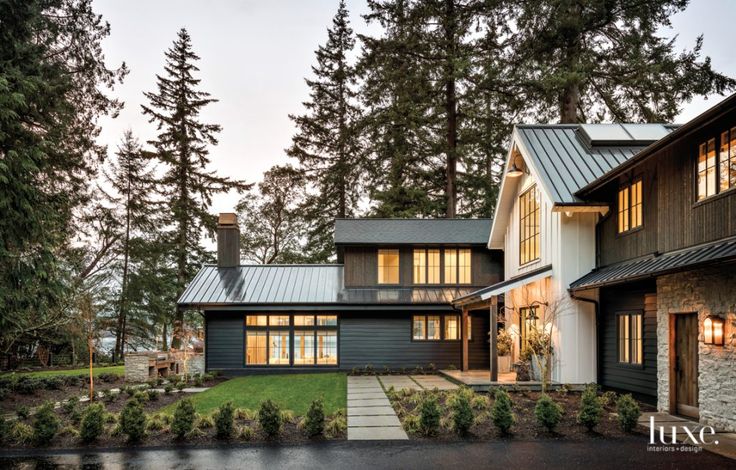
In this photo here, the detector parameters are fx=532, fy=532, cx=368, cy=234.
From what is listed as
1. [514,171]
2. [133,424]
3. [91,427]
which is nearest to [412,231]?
[514,171]

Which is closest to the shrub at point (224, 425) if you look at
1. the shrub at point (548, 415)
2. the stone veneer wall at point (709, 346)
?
the shrub at point (548, 415)

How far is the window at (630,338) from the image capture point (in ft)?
34.1

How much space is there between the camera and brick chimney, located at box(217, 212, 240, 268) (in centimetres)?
1930

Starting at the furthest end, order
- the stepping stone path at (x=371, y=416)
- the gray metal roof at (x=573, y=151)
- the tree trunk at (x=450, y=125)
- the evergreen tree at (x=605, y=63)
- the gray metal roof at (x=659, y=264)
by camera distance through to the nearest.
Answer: the tree trunk at (x=450, y=125)
the evergreen tree at (x=605, y=63)
the gray metal roof at (x=573, y=151)
the stepping stone path at (x=371, y=416)
the gray metal roof at (x=659, y=264)

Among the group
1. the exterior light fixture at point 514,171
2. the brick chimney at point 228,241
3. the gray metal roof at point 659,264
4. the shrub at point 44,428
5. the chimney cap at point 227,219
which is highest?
the exterior light fixture at point 514,171

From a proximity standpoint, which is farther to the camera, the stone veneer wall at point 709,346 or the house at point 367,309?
the house at point 367,309

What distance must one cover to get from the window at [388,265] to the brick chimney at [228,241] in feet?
17.9

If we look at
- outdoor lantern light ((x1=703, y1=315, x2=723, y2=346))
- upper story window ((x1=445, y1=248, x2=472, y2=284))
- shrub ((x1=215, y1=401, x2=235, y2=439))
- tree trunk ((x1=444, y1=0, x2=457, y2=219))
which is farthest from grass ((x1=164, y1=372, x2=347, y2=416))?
tree trunk ((x1=444, y1=0, x2=457, y2=219))

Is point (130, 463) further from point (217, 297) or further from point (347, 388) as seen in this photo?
point (217, 297)

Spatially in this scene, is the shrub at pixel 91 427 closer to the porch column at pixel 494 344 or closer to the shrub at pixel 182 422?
the shrub at pixel 182 422

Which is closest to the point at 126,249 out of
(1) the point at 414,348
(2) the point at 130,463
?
(1) the point at 414,348

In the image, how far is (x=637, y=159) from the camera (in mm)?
9633

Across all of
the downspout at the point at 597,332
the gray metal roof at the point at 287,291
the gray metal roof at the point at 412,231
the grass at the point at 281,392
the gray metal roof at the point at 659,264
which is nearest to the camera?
the gray metal roof at the point at 659,264

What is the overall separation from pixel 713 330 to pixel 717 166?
2.44 m
